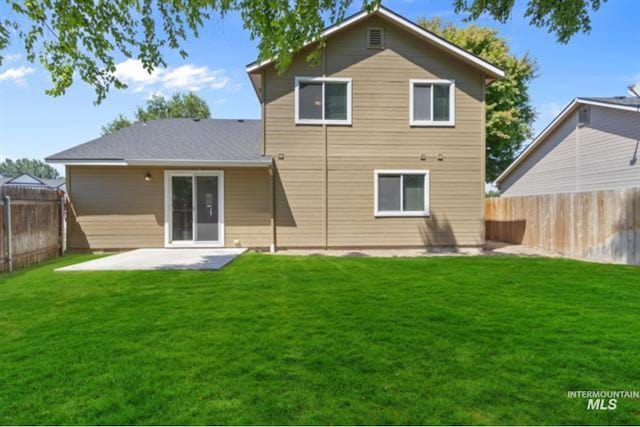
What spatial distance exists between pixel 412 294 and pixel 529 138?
27.2 m

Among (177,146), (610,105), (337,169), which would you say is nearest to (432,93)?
(337,169)

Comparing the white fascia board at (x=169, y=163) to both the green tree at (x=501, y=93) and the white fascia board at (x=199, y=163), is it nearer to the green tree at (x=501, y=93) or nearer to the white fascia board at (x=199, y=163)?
the white fascia board at (x=199, y=163)

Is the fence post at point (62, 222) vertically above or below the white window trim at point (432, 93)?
below

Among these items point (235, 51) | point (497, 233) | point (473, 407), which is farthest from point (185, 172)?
point (497, 233)

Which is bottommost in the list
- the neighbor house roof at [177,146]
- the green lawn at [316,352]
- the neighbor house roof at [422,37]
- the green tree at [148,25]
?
the green lawn at [316,352]

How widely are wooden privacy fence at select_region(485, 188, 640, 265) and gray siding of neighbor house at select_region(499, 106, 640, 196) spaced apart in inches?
139

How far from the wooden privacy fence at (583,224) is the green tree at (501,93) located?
1235 cm

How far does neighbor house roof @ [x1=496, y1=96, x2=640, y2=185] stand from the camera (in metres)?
12.8

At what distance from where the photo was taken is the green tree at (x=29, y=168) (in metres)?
87.6

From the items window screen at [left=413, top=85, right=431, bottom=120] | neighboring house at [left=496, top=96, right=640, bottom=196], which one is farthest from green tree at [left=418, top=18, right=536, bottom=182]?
window screen at [left=413, top=85, right=431, bottom=120]

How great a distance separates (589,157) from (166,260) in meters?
16.0

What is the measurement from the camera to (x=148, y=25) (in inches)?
264

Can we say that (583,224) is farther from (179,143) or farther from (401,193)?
(179,143)

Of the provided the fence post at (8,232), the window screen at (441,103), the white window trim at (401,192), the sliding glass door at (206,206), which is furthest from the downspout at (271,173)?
the fence post at (8,232)
